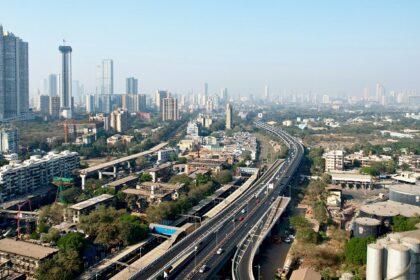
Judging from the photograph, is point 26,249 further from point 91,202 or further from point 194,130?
point 194,130

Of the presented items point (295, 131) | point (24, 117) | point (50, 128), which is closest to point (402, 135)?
point (295, 131)

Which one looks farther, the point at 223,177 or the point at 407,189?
the point at 223,177

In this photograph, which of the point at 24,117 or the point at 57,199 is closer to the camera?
the point at 57,199

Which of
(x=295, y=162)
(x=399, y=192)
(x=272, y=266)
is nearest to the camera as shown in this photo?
(x=272, y=266)

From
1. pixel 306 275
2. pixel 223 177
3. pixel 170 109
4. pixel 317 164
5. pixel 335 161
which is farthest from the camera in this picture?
pixel 170 109

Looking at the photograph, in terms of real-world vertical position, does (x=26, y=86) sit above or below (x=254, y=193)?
above

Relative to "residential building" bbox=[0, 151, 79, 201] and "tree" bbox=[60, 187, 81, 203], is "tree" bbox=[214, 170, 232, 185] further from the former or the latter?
"residential building" bbox=[0, 151, 79, 201]

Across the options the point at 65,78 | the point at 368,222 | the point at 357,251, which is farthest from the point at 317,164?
the point at 65,78

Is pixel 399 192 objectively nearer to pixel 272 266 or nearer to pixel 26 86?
pixel 272 266
